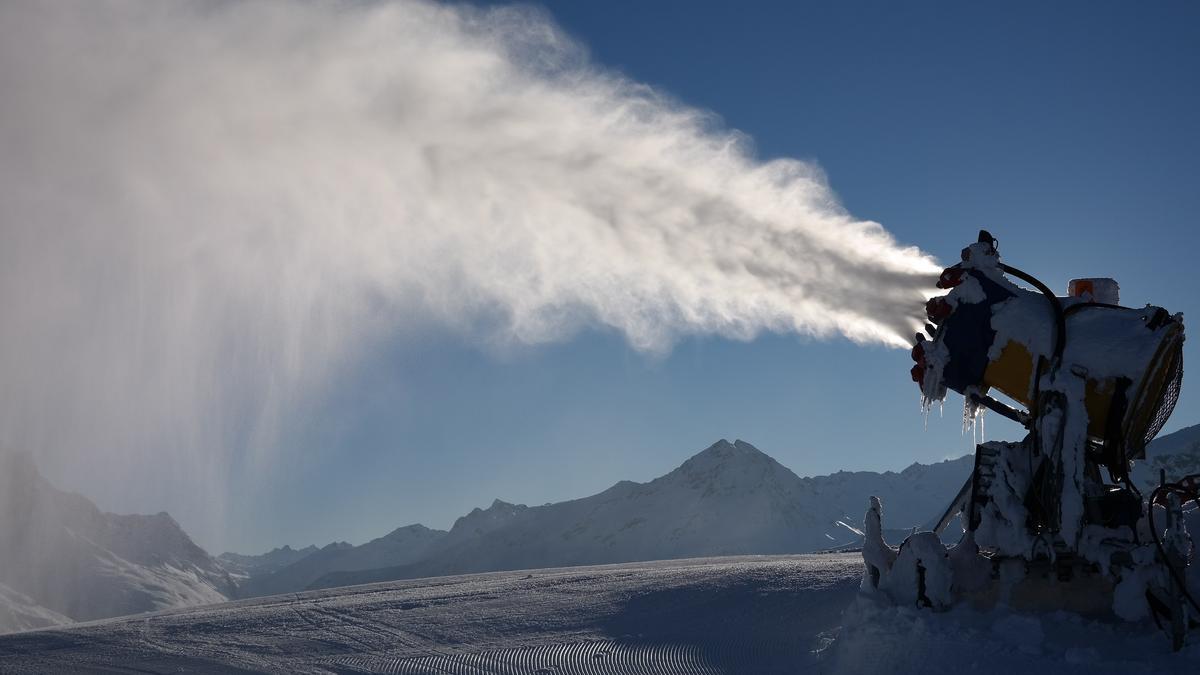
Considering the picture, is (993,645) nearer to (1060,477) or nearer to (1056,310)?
(1060,477)

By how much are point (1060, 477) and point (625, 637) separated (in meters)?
12.1

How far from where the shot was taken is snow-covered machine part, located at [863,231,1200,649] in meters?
21.4

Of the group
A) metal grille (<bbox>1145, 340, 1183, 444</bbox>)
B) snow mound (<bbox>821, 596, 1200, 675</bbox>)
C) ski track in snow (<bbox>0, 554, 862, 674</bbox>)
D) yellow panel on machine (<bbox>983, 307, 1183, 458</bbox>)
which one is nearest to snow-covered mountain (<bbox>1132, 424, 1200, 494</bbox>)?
ski track in snow (<bbox>0, 554, 862, 674</bbox>)

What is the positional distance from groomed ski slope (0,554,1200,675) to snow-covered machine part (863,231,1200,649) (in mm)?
921

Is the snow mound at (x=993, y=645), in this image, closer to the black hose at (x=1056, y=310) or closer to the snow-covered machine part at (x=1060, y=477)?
the snow-covered machine part at (x=1060, y=477)

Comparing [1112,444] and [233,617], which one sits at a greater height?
[1112,444]

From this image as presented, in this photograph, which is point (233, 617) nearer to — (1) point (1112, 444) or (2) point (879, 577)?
(2) point (879, 577)

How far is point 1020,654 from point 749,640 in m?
7.63

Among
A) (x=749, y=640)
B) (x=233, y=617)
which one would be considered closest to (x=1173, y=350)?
(x=749, y=640)

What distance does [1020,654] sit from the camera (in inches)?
803

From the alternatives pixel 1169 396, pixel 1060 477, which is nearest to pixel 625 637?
pixel 1060 477

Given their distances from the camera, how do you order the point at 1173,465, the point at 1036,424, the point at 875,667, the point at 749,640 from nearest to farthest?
1. the point at 875,667
2. the point at 1036,424
3. the point at 749,640
4. the point at 1173,465

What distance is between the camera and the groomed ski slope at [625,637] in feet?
68.2

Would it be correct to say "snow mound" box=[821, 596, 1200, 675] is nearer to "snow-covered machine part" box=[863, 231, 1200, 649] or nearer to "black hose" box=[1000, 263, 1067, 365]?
"snow-covered machine part" box=[863, 231, 1200, 649]
